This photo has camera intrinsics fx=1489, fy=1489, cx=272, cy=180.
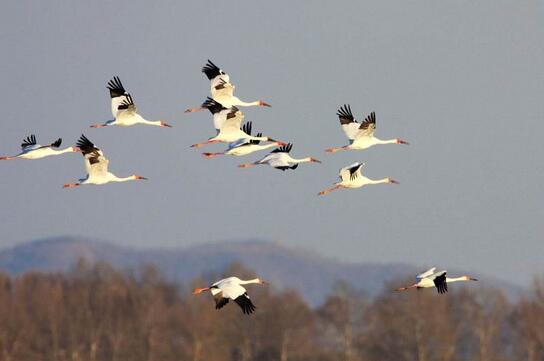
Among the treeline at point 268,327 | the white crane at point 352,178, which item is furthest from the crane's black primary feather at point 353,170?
the treeline at point 268,327

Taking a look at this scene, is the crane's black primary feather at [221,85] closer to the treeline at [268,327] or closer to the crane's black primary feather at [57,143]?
the crane's black primary feather at [57,143]

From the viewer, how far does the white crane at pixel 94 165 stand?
100 feet

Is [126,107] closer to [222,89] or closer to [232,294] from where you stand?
[222,89]

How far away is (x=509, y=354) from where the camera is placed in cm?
6800

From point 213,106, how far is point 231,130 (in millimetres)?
683

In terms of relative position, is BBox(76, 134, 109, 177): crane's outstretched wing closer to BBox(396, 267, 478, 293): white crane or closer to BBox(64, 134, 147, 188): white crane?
BBox(64, 134, 147, 188): white crane

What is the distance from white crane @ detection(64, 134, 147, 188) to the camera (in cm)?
3062

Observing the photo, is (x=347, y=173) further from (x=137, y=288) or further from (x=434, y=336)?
(x=137, y=288)

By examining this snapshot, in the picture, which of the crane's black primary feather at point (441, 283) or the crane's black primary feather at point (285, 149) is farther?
the crane's black primary feather at point (285, 149)

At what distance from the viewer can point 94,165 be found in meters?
31.1

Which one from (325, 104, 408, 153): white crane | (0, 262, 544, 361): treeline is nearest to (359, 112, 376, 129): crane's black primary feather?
(325, 104, 408, 153): white crane

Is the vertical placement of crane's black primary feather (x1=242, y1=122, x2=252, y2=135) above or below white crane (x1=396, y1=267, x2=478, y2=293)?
above

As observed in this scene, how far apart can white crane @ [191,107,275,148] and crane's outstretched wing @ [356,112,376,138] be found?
2375mm

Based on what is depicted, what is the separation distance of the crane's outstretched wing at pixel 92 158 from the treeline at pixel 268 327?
89.0 feet
